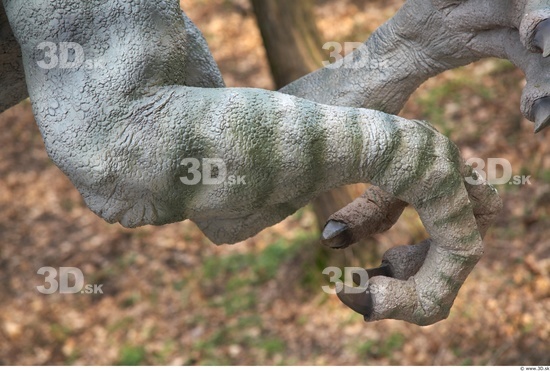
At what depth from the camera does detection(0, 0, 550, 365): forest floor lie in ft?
13.9

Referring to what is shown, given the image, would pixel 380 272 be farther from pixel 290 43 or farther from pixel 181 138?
pixel 290 43

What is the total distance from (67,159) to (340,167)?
0.56 meters

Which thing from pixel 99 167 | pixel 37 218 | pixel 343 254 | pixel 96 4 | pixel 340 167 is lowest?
pixel 343 254

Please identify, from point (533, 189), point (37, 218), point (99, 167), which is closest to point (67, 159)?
point (99, 167)

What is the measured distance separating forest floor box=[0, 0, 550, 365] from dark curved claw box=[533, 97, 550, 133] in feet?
8.04

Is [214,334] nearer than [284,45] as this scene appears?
No

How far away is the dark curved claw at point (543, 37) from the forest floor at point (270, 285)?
261cm

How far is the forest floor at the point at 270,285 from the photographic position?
4.25 meters

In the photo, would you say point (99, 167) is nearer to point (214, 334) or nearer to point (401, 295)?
point (401, 295)

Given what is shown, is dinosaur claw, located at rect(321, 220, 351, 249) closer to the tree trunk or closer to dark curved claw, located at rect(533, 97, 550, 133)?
dark curved claw, located at rect(533, 97, 550, 133)

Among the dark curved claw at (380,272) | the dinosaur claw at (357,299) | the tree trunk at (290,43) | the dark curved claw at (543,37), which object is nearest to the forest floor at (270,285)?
the tree trunk at (290,43)

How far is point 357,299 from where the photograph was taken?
1.73 meters

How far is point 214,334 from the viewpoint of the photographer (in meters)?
4.85

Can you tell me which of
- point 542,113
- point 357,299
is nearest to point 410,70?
point 542,113
